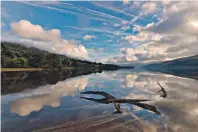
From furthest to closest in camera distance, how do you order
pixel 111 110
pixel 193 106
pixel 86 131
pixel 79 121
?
pixel 193 106, pixel 111 110, pixel 79 121, pixel 86 131

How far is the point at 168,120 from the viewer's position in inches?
774

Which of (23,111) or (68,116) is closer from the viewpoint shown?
(68,116)

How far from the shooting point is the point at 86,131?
52.3 feet

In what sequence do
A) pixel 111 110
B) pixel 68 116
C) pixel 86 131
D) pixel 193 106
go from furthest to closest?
pixel 193 106 → pixel 111 110 → pixel 68 116 → pixel 86 131

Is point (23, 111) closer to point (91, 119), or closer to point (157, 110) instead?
point (91, 119)

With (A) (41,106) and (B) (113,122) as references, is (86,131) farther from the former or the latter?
(A) (41,106)

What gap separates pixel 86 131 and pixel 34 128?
382 cm

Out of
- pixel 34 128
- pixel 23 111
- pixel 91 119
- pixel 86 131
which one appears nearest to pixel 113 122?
pixel 91 119

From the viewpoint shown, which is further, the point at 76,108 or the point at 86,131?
the point at 76,108

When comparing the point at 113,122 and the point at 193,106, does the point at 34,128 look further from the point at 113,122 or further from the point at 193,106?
the point at 193,106

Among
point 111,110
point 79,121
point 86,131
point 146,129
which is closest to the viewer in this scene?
point 86,131

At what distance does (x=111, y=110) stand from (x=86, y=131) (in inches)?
305

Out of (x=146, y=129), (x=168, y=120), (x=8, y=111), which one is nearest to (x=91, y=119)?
(x=146, y=129)

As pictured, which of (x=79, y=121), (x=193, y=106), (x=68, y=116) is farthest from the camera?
(x=193, y=106)
